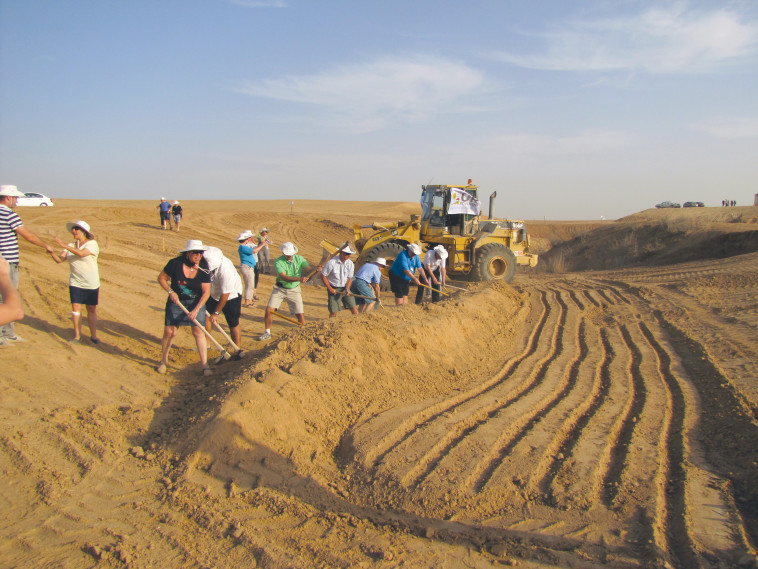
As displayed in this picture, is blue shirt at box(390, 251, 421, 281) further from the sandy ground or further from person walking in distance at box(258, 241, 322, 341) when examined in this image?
person walking in distance at box(258, 241, 322, 341)

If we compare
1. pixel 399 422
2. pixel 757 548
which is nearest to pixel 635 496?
pixel 757 548

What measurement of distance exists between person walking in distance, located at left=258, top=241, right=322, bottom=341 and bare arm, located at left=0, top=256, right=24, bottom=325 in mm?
4947

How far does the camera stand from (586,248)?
2494 centimetres

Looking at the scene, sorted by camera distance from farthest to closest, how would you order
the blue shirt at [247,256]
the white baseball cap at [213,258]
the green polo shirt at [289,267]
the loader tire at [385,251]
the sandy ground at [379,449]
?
the loader tire at [385,251], the blue shirt at [247,256], the green polo shirt at [289,267], the white baseball cap at [213,258], the sandy ground at [379,449]

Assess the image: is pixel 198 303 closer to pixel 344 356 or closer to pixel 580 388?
pixel 344 356

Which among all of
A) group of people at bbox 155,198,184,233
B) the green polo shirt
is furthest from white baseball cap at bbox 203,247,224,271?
group of people at bbox 155,198,184,233

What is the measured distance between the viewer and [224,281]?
21.8ft

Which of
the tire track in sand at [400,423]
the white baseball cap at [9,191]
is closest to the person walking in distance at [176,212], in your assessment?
the white baseball cap at [9,191]

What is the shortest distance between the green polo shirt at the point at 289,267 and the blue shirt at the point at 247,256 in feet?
6.75

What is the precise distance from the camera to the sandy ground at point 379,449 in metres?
3.31

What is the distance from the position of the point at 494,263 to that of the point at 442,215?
2002 millimetres

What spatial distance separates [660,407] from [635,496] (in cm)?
212

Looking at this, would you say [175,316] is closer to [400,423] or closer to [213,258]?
[213,258]

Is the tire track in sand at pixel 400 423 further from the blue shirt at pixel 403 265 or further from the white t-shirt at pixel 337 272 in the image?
the blue shirt at pixel 403 265
